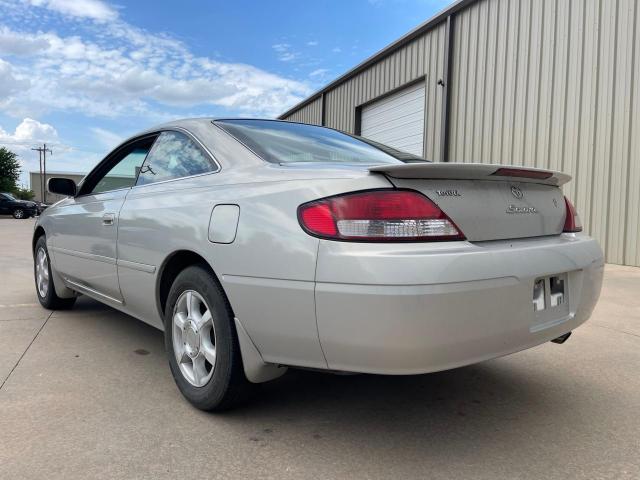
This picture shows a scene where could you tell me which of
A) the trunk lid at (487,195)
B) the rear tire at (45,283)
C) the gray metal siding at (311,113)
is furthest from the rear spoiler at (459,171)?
the gray metal siding at (311,113)

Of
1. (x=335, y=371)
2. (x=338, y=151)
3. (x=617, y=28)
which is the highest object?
(x=617, y=28)

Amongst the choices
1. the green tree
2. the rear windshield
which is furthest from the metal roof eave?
the green tree

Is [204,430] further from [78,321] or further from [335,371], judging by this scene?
[78,321]

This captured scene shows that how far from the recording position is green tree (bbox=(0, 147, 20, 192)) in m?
47.8

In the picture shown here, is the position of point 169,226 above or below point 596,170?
below

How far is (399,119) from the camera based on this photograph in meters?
13.7

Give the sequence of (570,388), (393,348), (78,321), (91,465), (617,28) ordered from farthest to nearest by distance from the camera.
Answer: (617,28)
(78,321)
(570,388)
(91,465)
(393,348)

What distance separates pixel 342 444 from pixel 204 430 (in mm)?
592

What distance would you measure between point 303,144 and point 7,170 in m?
54.3

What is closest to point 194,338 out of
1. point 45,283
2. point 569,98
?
point 45,283

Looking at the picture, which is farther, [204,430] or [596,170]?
[596,170]

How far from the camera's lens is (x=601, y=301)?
5137 millimetres

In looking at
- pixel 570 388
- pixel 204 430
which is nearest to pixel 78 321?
pixel 204 430

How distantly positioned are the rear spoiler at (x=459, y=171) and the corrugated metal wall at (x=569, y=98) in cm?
670
